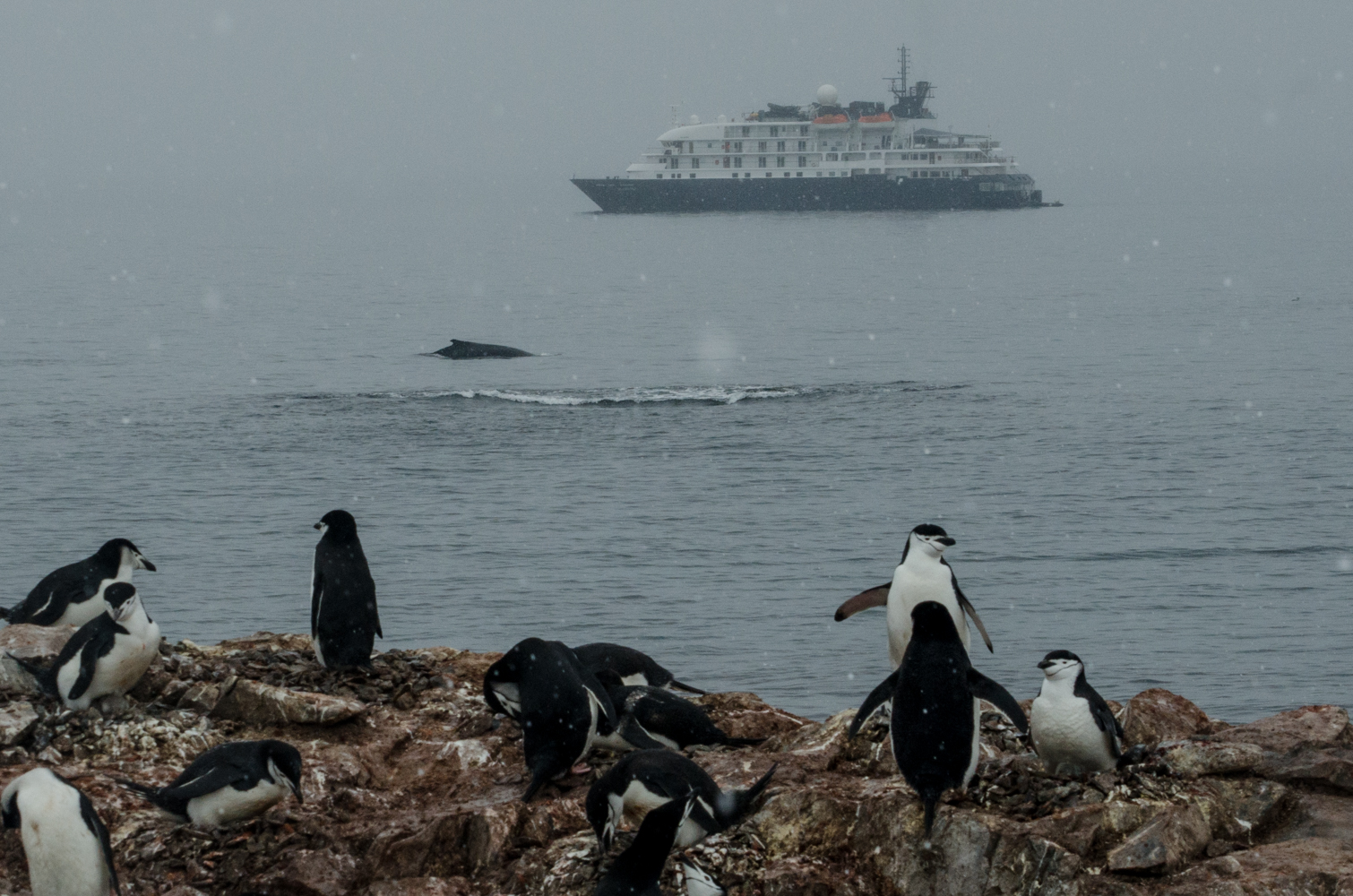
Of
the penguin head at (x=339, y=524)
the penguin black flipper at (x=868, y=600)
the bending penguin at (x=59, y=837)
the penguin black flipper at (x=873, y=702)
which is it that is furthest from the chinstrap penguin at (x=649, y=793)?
the penguin head at (x=339, y=524)

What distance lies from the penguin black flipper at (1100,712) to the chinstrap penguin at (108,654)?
17.5 ft

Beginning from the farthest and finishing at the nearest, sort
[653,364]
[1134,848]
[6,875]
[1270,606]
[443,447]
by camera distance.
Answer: [653,364] → [443,447] → [1270,606] → [6,875] → [1134,848]

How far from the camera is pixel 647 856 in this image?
23.8 ft

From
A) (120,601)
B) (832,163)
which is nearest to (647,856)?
(120,601)

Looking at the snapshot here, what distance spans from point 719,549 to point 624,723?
18.8 meters

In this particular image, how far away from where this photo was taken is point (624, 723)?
29.5ft

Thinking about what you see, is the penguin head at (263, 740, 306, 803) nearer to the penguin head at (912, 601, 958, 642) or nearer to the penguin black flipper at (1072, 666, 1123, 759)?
the penguin head at (912, 601, 958, 642)

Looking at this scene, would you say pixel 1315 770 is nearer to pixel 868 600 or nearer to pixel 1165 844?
pixel 1165 844

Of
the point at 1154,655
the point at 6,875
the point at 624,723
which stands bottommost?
the point at 1154,655

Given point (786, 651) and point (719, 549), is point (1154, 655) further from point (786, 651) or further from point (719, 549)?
point (719, 549)

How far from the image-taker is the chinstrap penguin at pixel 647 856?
23.7 feet

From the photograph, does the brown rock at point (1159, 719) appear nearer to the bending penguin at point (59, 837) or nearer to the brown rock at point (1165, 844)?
the brown rock at point (1165, 844)

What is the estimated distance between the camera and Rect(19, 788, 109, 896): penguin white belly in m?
7.71

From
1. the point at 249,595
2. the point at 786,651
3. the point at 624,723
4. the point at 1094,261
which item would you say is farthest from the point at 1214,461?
the point at 1094,261
